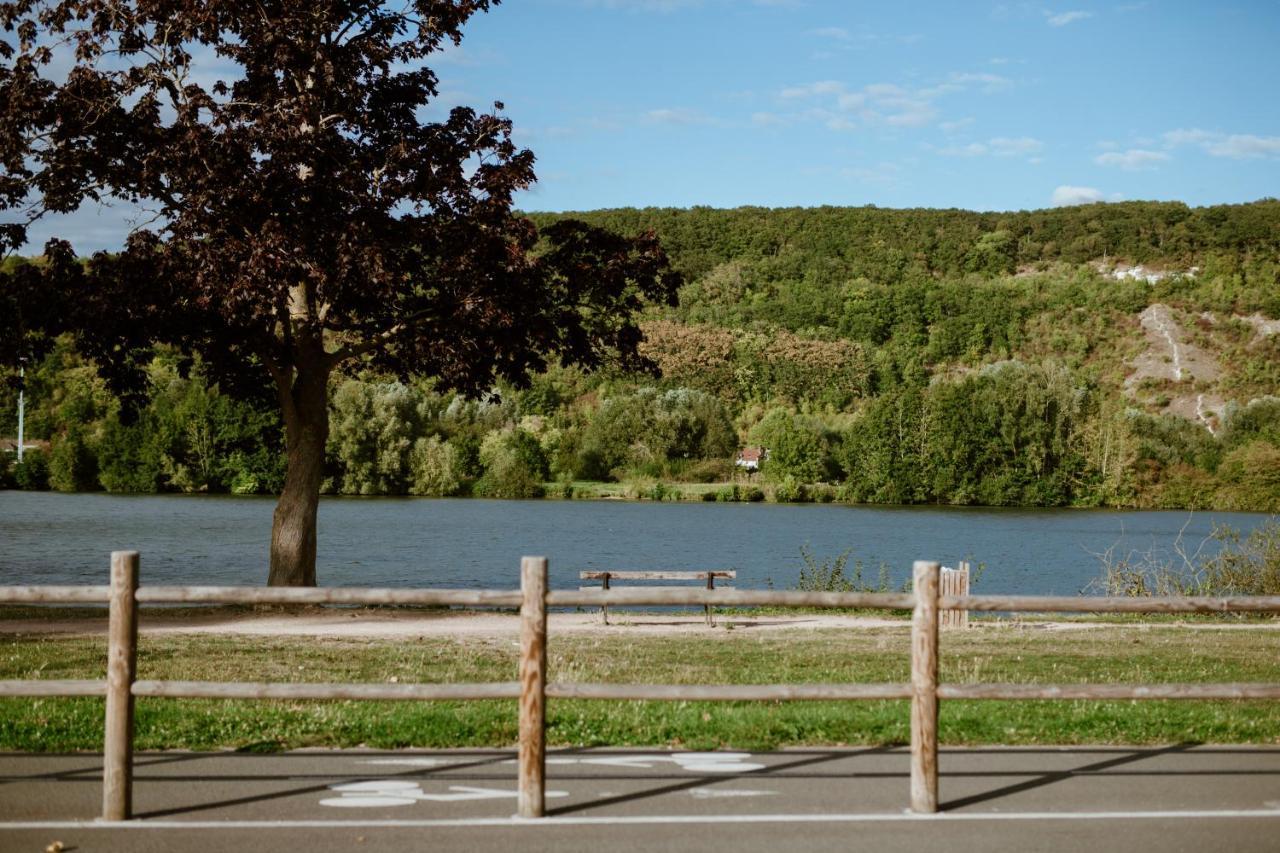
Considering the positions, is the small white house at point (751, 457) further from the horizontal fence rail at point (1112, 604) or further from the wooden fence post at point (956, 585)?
the horizontal fence rail at point (1112, 604)

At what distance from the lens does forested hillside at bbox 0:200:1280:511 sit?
86875 mm

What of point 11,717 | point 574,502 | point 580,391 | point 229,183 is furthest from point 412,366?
point 580,391

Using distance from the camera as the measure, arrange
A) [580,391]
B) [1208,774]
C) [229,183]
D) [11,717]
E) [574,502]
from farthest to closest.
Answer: [580,391], [574,502], [229,183], [11,717], [1208,774]

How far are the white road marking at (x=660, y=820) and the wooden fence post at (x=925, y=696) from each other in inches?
6.1

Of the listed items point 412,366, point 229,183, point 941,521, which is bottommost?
point 941,521

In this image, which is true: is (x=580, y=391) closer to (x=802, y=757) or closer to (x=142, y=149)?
(x=142, y=149)

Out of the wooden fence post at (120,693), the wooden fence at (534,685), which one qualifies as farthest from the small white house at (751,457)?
the wooden fence post at (120,693)

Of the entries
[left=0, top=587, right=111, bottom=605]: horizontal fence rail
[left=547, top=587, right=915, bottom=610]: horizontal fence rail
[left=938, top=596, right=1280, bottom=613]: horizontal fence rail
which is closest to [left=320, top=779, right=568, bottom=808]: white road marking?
[left=547, top=587, right=915, bottom=610]: horizontal fence rail

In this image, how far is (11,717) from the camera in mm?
10320

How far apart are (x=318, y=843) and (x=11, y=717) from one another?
467 centimetres

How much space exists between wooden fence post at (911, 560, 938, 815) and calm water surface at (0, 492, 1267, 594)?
21.9 m

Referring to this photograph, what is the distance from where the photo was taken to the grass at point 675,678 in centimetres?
984

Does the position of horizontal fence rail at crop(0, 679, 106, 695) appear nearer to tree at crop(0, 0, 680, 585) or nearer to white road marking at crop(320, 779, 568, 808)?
white road marking at crop(320, 779, 568, 808)

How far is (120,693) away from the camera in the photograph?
23.7ft
